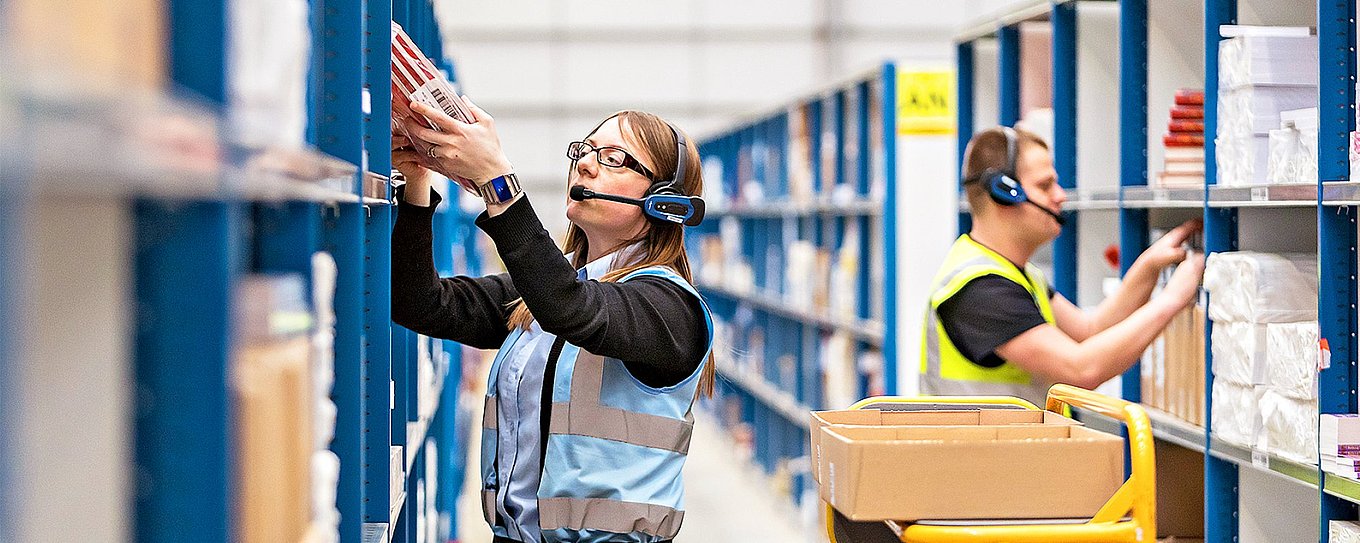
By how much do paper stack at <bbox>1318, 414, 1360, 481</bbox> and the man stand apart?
599 mm

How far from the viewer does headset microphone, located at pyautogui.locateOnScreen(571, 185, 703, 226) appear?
2.42 meters

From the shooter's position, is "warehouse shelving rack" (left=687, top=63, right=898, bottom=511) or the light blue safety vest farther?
"warehouse shelving rack" (left=687, top=63, right=898, bottom=511)

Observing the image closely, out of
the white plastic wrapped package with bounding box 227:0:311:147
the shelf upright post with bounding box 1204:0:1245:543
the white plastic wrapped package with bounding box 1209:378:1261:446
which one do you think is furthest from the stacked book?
the white plastic wrapped package with bounding box 227:0:311:147

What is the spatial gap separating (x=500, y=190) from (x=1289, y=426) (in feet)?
6.26

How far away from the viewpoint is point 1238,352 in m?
3.12

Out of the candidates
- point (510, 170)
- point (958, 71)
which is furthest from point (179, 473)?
point (958, 71)

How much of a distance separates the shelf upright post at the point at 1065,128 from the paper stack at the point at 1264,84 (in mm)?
1022

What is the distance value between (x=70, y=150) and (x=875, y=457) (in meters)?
1.60

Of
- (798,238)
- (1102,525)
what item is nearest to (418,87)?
(1102,525)

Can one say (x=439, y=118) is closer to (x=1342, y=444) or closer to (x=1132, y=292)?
(x=1342, y=444)

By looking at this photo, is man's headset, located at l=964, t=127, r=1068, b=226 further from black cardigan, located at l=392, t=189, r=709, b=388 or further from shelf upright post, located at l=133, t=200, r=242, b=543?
shelf upright post, located at l=133, t=200, r=242, b=543

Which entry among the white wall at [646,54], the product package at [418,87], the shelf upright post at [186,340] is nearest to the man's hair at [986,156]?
the product package at [418,87]

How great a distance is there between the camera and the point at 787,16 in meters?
14.2

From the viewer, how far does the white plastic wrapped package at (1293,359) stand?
288 centimetres
